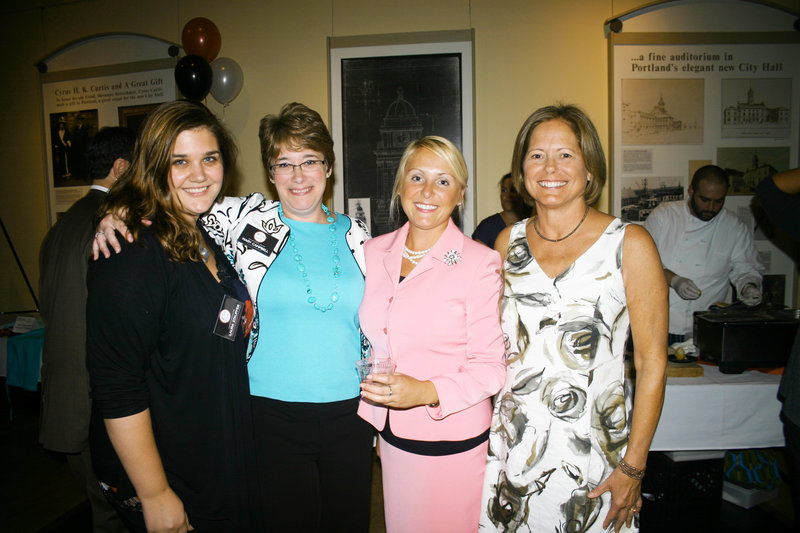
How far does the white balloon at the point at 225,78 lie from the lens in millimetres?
4461

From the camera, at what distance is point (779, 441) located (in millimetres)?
2564

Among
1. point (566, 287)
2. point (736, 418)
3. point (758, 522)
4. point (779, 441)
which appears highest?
point (566, 287)

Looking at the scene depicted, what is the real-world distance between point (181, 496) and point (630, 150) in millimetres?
4460

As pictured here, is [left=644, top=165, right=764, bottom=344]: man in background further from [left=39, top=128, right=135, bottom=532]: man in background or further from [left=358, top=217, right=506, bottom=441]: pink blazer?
[left=39, top=128, right=135, bottom=532]: man in background

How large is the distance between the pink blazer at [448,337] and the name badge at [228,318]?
0.52 m

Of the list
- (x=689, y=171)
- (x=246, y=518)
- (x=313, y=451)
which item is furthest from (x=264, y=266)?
(x=689, y=171)

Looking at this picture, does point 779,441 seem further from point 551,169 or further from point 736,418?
point 551,169

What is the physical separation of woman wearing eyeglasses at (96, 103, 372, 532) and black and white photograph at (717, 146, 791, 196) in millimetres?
4184

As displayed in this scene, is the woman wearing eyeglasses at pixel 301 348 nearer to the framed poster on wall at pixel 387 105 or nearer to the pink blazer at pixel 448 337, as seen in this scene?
the pink blazer at pixel 448 337

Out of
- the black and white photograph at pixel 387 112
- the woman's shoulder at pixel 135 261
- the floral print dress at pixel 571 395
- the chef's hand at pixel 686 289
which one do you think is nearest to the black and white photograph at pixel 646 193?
the chef's hand at pixel 686 289

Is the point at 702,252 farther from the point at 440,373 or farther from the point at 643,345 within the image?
the point at 440,373

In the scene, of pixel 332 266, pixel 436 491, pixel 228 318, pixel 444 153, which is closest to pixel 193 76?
pixel 332 266

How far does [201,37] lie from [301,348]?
4.08 m

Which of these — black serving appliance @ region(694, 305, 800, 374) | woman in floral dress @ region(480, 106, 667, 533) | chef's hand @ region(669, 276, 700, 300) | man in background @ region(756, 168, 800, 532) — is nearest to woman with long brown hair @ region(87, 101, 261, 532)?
woman in floral dress @ region(480, 106, 667, 533)
